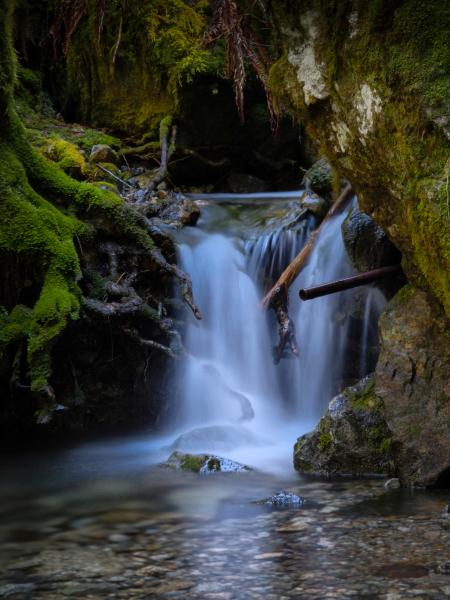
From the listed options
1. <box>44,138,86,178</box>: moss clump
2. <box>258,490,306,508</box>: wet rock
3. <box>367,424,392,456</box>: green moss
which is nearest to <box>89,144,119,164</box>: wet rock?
<box>44,138,86,178</box>: moss clump

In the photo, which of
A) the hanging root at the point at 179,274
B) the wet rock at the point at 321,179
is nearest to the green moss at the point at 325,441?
the hanging root at the point at 179,274

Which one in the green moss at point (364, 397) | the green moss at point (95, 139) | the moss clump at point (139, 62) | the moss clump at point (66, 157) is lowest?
the green moss at point (364, 397)

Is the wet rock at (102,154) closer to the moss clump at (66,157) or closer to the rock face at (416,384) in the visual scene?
the moss clump at (66,157)

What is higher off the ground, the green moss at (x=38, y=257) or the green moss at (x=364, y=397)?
the green moss at (x=38, y=257)

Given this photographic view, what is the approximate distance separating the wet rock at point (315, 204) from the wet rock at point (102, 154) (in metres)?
3.27

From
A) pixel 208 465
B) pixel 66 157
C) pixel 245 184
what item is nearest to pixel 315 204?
pixel 66 157

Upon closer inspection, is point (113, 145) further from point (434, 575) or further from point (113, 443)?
point (434, 575)

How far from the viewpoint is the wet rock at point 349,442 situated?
5172mm

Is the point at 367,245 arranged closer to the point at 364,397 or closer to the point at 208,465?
the point at 364,397

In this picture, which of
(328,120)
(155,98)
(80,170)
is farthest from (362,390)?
(155,98)

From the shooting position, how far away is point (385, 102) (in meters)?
4.21

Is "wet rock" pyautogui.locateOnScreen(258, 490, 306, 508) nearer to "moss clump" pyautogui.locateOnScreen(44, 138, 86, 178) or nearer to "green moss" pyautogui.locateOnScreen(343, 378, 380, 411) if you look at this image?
"green moss" pyautogui.locateOnScreen(343, 378, 380, 411)

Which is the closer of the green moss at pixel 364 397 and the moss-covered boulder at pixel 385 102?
the moss-covered boulder at pixel 385 102

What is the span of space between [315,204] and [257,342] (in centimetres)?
204
